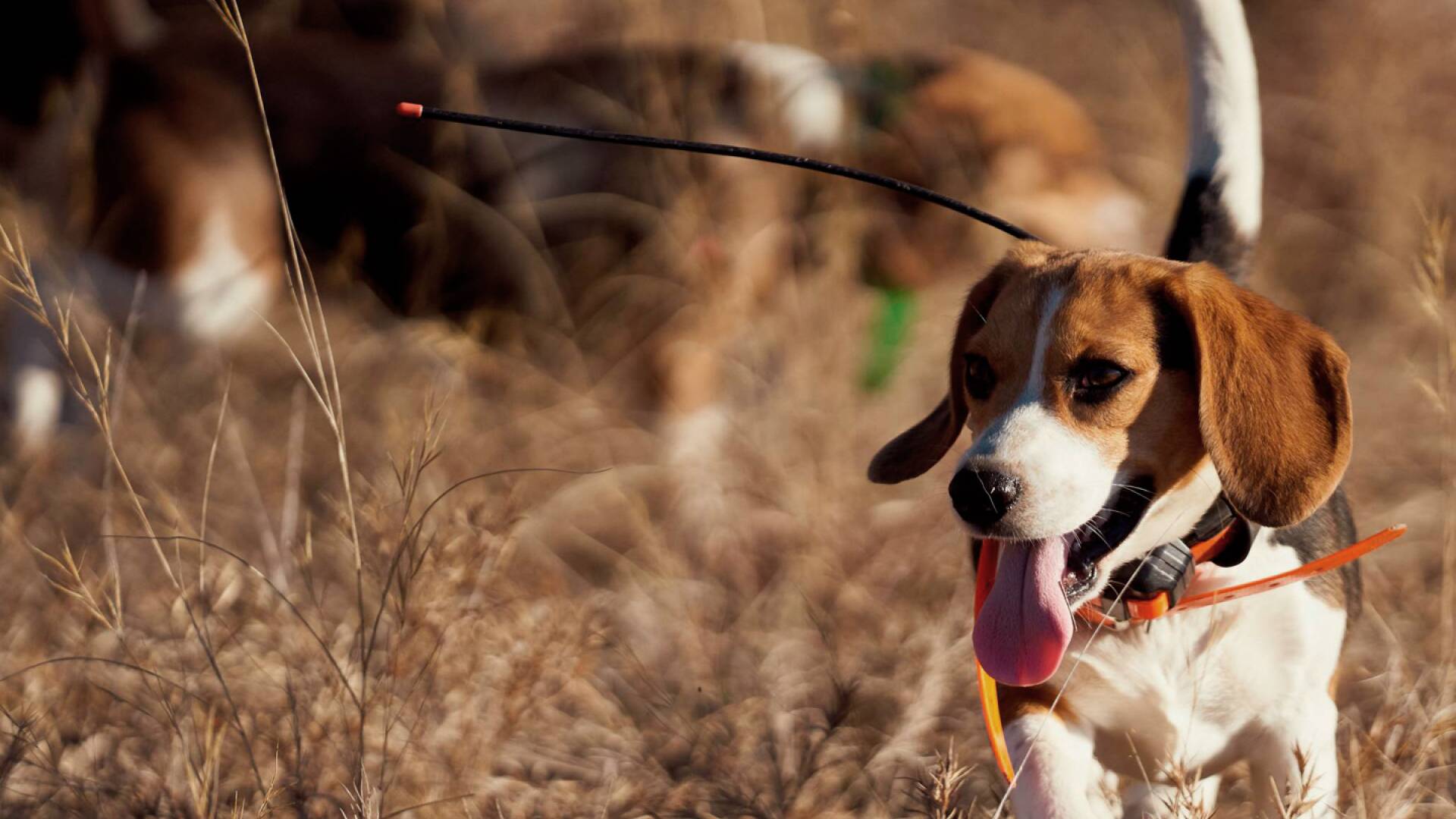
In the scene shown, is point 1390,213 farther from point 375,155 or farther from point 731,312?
point 375,155

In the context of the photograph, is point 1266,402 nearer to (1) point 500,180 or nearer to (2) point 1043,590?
(2) point 1043,590

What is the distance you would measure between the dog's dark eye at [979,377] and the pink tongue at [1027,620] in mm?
239

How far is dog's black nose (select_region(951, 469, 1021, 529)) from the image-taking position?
176 centimetres

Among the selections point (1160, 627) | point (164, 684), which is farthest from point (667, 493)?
point (1160, 627)

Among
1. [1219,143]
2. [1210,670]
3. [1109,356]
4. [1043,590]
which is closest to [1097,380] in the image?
[1109,356]

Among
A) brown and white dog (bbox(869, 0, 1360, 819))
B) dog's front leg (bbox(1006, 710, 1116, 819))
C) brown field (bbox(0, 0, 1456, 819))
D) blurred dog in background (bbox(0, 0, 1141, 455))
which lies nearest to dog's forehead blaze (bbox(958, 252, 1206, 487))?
brown and white dog (bbox(869, 0, 1360, 819))

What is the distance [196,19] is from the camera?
4.78 m

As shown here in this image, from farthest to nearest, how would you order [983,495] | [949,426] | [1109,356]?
[949,426] < [1109,356] < [983,495]

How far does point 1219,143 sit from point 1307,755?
1.07 meters

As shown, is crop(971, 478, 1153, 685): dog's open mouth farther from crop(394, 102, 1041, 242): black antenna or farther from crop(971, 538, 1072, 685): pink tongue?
crop(394, 102, 1041, 242): black antenna

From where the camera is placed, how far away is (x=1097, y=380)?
1877 millimetres

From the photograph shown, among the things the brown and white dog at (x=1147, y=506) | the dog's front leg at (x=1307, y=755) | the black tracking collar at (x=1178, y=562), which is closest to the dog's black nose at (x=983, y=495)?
the brown and white dog at (x=1147, y=506)

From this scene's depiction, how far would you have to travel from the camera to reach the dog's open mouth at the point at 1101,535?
1872 millimetres

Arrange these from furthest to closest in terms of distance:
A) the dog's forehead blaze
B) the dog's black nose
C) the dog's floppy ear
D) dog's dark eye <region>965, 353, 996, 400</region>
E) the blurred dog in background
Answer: the blurred dog in background, the dog's floppy ear, dog's dark eye <region>965, 353, 996, 400</region>, the dog's forehead blaze, the dog's black nose
